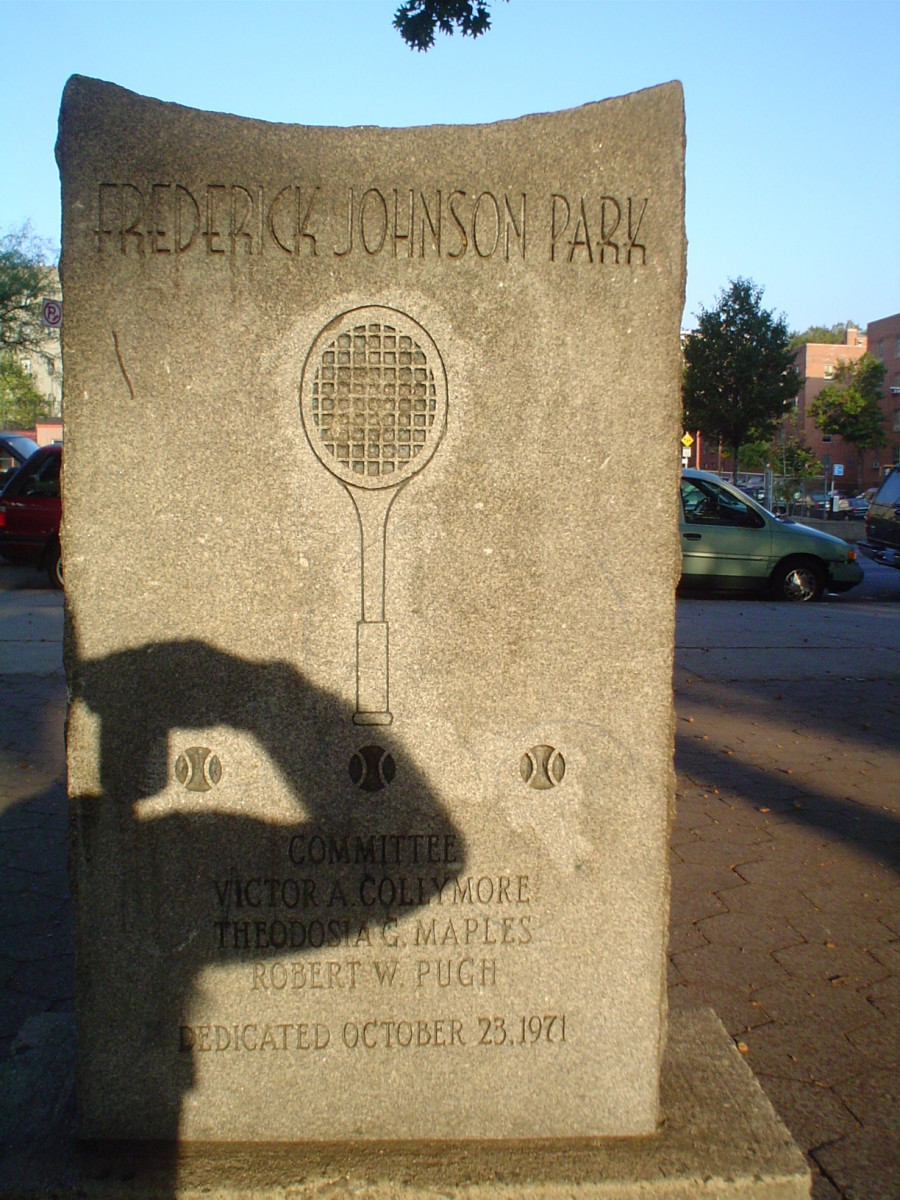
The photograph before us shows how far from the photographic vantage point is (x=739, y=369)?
112 feet

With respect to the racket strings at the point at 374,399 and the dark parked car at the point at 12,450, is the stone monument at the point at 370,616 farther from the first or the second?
the dark parked car at the point at 12,450

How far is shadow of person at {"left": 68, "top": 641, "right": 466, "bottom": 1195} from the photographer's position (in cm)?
222

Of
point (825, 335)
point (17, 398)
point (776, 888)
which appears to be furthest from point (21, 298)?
point (825, 335)

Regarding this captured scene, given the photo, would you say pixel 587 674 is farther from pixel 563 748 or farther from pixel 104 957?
pixel 104 957

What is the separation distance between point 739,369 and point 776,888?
3236 centimetres

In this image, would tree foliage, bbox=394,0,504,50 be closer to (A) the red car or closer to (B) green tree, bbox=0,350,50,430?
(A) the red car

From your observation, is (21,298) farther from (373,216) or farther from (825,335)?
(825,335)

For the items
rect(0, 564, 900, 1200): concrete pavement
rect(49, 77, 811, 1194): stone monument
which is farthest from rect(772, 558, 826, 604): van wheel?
rect(49, 77, 811, 1194): stone monument

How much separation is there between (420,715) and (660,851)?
0.63 m

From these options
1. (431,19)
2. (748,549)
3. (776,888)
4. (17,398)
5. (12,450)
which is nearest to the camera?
(776,888)

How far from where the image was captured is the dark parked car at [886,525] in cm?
1686

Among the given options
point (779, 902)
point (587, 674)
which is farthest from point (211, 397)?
point (779, 902)

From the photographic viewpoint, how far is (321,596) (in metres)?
2.21

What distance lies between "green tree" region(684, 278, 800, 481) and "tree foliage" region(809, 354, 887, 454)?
31422mm
